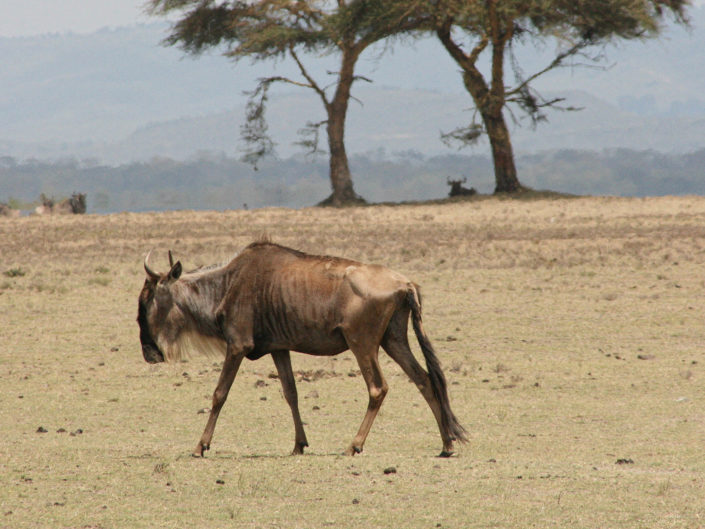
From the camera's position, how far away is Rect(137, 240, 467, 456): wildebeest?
9.41m

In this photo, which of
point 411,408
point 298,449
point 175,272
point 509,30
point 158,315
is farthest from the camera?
point 509,30

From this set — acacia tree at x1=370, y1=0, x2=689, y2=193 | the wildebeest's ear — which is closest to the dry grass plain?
the wildebeest's ear

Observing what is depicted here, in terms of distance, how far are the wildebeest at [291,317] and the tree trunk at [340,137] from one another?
35.9 meters

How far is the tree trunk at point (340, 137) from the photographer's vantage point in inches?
1832

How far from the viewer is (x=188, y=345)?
33.6 feet

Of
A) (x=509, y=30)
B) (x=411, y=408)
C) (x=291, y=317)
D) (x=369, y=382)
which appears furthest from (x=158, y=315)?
(x=509, y=30)

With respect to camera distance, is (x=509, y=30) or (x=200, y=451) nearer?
(x=200, y=451)

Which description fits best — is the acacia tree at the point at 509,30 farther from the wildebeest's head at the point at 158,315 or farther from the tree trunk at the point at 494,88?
the wildebeest's head at the point at 158,315

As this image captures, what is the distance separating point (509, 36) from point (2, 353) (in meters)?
31.2

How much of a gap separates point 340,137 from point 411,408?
35.9m

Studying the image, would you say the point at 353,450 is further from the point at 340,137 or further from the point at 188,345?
the point at 340,137

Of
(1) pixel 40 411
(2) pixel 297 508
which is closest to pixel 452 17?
(1) pixel 40 411

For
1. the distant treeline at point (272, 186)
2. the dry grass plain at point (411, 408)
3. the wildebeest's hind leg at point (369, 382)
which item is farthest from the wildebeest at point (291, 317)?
the distant treeline at point (272, 186)

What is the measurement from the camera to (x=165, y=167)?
147 metres
